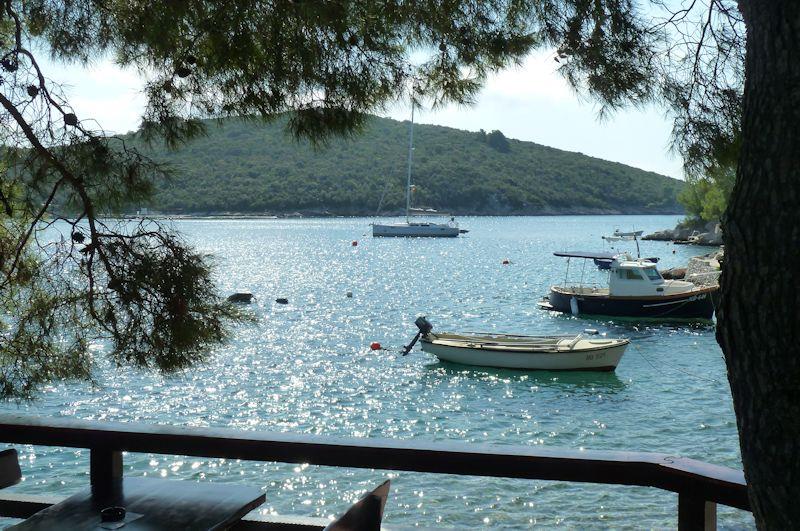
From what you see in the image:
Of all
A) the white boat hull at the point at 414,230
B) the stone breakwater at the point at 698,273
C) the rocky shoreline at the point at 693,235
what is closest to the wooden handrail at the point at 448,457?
the stone breakwater at the point at 698,273

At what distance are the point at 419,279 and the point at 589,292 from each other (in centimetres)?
1787

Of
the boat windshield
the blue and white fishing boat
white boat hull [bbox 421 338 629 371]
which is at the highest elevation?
the boat windshield

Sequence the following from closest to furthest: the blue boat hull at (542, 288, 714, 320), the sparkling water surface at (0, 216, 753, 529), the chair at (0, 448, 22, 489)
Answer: the chair at (0, 448, 22, 489) → the sparkling water surface at (0, 216, 753, 529) → the blue boat hull at (542, 288, 714, 320)

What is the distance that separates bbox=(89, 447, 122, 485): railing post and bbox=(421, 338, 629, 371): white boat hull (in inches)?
608

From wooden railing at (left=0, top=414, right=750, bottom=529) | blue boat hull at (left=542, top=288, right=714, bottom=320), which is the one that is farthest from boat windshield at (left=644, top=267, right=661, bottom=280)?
wooden railing at (left=0, top=414, right=750, bottom=529)

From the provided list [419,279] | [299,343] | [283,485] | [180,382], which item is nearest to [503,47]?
[283,485]

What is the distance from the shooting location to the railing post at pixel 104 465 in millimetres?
2760

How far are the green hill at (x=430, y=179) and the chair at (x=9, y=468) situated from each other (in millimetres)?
71013

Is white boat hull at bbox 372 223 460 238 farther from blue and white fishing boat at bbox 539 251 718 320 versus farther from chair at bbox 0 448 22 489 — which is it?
chair at bbox 0 448 22 489

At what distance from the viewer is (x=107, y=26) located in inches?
156

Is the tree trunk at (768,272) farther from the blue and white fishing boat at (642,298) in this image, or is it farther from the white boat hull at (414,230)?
the white boat hull at (414,230)

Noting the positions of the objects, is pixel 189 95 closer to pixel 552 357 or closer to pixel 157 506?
pixel 157 506

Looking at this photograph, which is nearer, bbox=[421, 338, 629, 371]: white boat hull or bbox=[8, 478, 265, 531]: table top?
bbox=[8, 478, 265, 531]: table top

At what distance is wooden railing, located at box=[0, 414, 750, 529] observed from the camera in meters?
2.18
